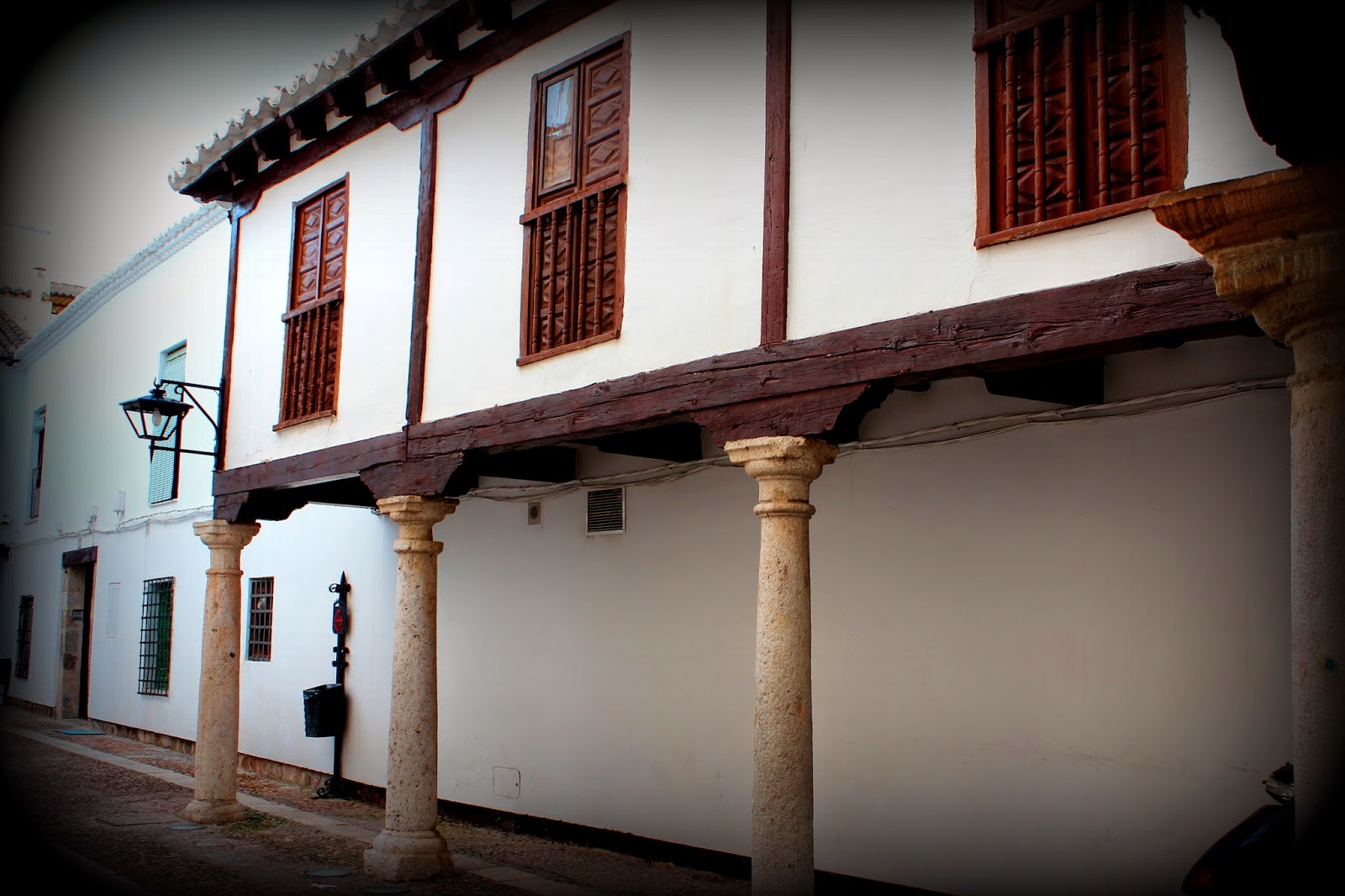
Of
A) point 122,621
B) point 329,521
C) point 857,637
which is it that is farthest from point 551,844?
point 122,621

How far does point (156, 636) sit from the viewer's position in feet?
50.5

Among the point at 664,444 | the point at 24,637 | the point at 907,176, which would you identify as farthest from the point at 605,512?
the point at 24,637

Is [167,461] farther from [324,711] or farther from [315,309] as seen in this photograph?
[315,309]

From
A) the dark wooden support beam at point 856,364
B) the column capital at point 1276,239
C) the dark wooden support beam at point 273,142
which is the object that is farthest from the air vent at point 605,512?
the column capital at point 1276,239

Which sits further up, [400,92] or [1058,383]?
[400,92]

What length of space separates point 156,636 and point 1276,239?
15145 millimetres

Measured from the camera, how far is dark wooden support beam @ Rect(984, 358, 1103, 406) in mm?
5625

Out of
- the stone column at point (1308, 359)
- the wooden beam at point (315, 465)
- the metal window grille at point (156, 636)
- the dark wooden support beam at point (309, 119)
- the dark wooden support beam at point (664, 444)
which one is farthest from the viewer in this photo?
the metal window grille at point (156, 636)

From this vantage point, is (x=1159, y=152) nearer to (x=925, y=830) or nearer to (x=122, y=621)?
(x=925, y=830)

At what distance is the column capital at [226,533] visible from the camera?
9.63 m

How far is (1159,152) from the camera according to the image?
444 centimetres

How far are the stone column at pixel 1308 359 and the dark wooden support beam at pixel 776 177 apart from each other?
2460 mm

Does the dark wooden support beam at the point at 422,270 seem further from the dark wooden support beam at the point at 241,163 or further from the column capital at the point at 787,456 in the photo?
the column capital at the point at 787,456

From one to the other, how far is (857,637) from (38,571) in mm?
17621
